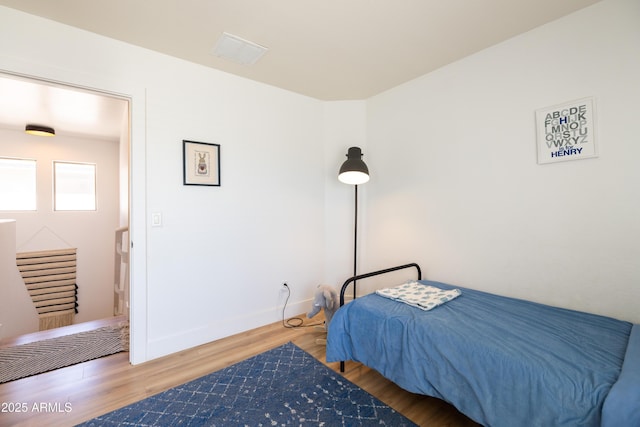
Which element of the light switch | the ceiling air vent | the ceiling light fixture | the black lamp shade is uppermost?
the ceiling air vent

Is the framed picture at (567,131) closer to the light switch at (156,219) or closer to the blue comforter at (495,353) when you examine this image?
the blue comforter at (495,353)

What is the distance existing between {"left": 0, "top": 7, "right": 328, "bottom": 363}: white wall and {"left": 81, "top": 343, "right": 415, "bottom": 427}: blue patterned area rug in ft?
2.02

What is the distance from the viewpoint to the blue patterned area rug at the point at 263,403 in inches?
62.1

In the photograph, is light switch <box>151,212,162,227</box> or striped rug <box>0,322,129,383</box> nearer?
striped rug <box>0,322,129,383</box>

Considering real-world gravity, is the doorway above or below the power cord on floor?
above

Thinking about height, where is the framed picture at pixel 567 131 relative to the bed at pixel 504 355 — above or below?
above

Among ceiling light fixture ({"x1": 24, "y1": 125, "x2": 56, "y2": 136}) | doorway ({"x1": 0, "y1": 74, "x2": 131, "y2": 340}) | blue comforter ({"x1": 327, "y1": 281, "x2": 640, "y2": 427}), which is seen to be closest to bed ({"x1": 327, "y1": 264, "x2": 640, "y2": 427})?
blue comforter ({"x1": 327, "y1": 281, "x2": 640, "y2": 427})

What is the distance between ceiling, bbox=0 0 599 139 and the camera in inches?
68.1

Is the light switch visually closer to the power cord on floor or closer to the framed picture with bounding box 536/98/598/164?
the power cord on floor

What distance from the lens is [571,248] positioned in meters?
1.85

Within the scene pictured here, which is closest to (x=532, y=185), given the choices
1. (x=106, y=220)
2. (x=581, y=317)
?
(x=581, y=317)

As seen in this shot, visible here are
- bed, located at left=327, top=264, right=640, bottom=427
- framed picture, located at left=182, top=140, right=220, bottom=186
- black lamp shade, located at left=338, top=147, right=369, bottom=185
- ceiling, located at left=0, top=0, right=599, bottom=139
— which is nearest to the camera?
Answer: bed, located at left=327, top=264, right=640, bottom=427

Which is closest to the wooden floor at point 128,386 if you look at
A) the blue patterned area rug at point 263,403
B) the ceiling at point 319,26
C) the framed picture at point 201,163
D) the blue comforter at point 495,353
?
the blue patterned area rug at point 263,403

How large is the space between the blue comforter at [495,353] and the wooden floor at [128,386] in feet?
0.76
